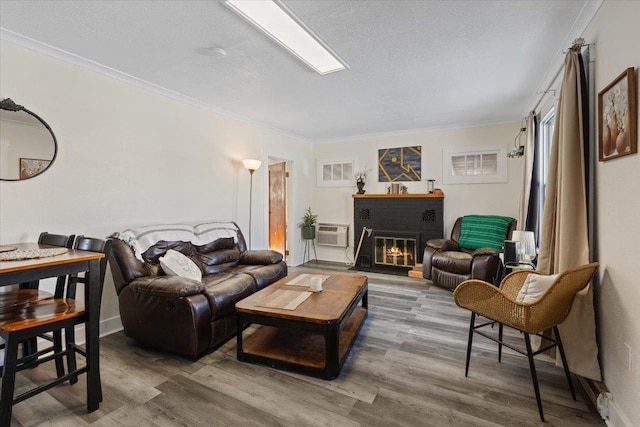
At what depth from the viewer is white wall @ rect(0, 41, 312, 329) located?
2373 millimetres

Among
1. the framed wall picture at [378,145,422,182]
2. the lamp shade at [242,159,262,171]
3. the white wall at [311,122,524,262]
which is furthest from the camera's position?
the framed wall picture at [378,145,422,182]

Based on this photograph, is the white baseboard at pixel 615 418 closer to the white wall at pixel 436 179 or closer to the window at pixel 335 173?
the white wall at pixel 436 179

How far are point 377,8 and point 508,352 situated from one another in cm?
281

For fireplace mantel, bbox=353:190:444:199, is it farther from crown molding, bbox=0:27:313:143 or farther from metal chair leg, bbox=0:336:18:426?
metal chair leg, bbox=0:336:18:426

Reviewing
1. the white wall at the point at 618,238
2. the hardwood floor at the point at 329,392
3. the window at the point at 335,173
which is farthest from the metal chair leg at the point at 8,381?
the window at the point at 335,173

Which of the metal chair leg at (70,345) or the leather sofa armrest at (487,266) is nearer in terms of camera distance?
the metal chair leg at (70,345)

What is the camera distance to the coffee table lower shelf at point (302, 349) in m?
2.09

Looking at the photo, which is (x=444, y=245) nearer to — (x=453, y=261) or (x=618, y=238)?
(x=453, y=261)

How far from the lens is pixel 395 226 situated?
5.32m

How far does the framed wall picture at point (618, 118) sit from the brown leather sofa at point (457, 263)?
6.40 feet

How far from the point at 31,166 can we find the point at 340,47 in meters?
2.69

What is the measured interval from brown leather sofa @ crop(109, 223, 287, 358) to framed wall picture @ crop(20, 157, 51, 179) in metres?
0.79

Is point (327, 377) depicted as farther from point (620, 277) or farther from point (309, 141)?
point (309, 141)

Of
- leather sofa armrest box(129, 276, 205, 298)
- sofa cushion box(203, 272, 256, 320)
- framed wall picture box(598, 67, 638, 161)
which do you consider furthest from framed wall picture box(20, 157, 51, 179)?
framed wall picture box(598, 67, 638, 161)
